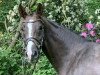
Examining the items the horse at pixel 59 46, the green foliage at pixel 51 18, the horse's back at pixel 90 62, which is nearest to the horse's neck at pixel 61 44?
the horse at pixel 59 46

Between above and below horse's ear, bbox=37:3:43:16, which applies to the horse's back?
below

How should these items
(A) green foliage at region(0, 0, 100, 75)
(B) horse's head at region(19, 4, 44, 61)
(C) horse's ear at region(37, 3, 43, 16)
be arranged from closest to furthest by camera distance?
(B) horse's head at region(19, 4, 44, 61), (C) horse's ear at region(37, 3, 43, 16), (A) green foliage at region(0, 0, 100, 75)

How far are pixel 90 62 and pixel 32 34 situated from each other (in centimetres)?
94

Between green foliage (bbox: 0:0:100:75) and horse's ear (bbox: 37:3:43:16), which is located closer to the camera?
horse's ear (bbox: 37:3:43:16)

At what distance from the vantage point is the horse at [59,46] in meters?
5.45

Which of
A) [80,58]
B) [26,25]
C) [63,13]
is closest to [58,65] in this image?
[80,58]

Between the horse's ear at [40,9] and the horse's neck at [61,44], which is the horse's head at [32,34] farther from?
the horse's neck at [61,44]

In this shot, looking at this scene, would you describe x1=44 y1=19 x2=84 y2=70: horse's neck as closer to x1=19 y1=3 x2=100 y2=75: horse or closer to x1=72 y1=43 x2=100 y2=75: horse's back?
x1=19 y1=3 x2=100 y2=75: horse

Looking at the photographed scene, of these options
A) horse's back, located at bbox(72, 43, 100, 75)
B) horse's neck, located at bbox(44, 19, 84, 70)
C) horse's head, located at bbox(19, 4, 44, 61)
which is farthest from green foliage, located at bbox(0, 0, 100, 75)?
horse's head, located at bbox(19, 4, 44, 61)

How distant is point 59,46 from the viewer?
5805 millimetres

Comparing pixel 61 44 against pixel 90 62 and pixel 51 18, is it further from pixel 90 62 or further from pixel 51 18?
pixel 51 18

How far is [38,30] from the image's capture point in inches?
216

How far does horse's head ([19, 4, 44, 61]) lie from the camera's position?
17.7ft

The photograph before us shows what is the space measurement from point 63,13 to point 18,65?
60.6 inches
